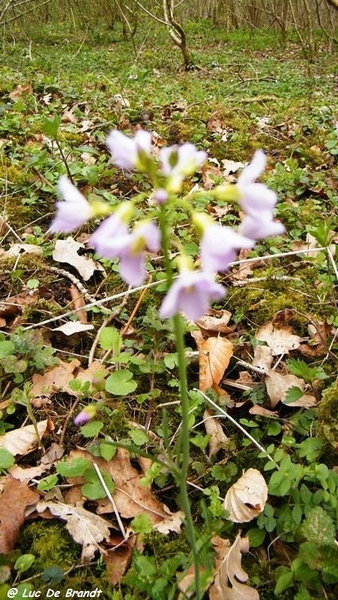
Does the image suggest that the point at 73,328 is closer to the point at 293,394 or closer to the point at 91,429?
the point at 91,429

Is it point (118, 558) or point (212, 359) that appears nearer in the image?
point (118, 558)

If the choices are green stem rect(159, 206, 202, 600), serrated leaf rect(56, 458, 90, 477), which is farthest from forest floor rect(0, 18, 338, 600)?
green stem rect(159, 206, 202, 600)

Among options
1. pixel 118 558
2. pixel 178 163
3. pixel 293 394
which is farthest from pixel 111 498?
pixel 178 163

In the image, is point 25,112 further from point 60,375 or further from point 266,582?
point 266,582

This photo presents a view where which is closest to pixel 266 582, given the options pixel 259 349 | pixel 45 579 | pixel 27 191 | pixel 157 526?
pixel 157 526

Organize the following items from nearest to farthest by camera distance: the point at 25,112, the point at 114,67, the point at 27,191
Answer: the point at 27,191 < the point at 25,112 < the point at 114,67

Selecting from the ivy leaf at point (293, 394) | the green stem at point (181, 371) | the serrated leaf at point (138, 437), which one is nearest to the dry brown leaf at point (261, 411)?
the ivy leaf at point (293, 394)
